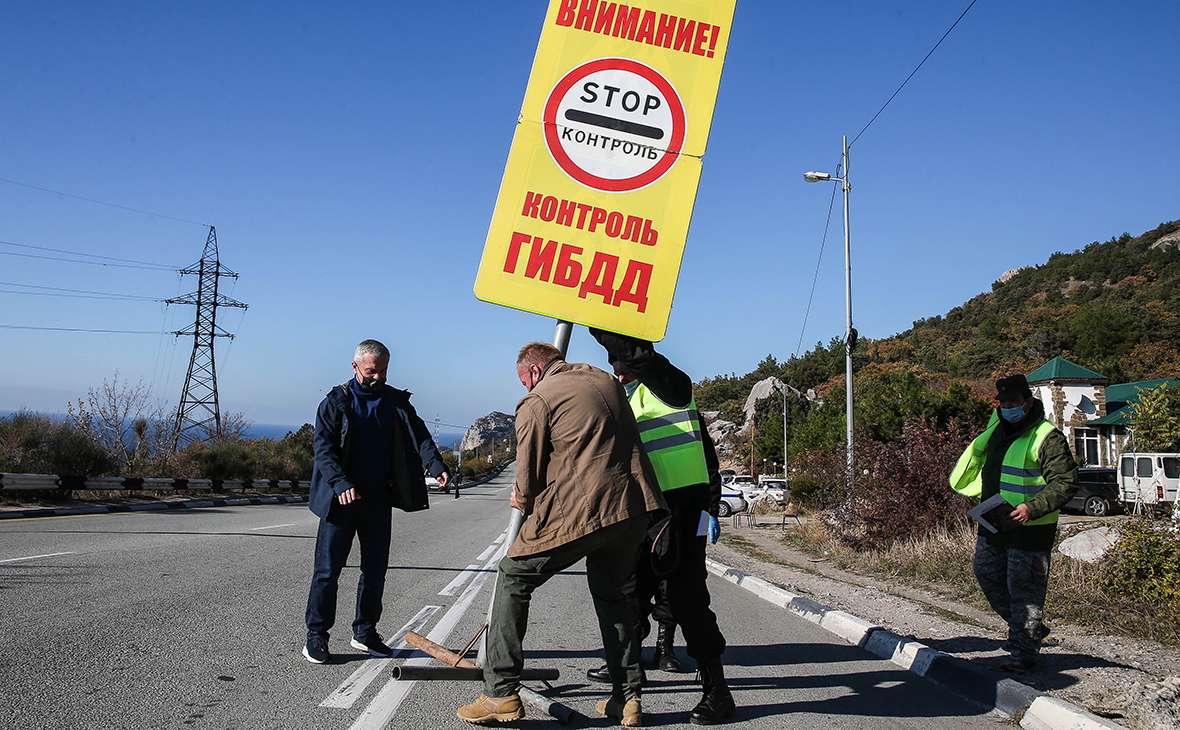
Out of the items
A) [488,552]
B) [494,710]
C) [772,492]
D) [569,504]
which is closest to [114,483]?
[488,552]

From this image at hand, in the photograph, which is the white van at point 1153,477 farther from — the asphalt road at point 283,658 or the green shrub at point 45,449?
the green shrub at point 45,449

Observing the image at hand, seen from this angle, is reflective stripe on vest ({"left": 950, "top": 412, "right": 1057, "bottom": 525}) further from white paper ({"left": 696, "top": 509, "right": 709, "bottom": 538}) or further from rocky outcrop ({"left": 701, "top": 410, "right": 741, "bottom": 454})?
rocky outcrop ({"left": 701, "top": 410, "right": 741, "bottom": 454})

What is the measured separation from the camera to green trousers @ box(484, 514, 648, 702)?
3320 millimetres

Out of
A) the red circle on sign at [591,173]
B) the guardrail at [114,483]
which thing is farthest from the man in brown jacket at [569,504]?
the guardrail at [114,483]

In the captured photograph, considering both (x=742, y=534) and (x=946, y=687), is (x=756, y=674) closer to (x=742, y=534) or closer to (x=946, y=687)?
(x=946, y=687)

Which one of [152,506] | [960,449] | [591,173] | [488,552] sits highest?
[591,173]

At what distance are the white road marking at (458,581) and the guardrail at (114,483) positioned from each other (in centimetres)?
1055

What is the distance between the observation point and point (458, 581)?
27.0ft

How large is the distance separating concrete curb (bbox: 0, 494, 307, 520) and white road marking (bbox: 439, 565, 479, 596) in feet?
28.4

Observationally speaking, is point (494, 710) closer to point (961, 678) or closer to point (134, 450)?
point (961, 678)

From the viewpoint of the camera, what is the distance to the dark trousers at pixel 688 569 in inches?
149

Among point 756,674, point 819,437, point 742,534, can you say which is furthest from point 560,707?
point 819,437

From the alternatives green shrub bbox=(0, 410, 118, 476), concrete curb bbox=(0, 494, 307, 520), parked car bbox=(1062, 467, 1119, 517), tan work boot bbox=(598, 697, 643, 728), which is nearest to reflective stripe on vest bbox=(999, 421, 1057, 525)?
tan work boot bbox=(598, 697, 643, 728)

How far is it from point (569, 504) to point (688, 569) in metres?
1.00
